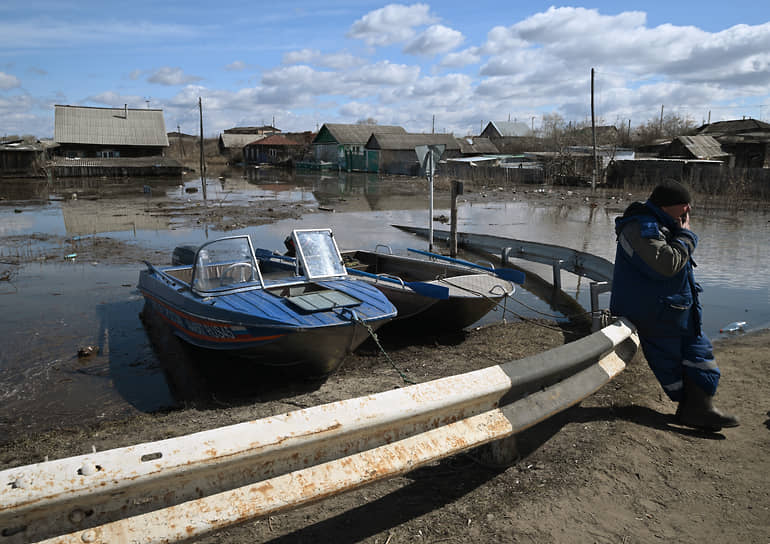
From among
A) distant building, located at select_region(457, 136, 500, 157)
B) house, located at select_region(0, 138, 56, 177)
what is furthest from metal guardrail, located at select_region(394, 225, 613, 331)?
distant building, located at select_region(457, 136, 500, 157)

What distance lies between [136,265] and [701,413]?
12.7 meters

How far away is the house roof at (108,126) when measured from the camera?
52.5 metres

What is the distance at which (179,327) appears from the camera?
7281 mm

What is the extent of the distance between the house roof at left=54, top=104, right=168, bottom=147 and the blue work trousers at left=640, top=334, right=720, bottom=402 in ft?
191

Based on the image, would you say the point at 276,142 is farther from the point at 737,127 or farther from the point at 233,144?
the point at 737,127

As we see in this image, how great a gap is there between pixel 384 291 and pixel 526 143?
68.3 meters

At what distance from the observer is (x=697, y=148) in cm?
3562

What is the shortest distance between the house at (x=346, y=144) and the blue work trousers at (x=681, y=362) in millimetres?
54037

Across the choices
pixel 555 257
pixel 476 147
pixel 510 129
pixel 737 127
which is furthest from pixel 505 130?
pixel 555 257

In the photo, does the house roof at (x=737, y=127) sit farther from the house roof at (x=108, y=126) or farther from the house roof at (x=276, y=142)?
the house roof at (x=276, y=142)

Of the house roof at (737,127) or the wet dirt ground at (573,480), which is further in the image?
the house roof at (737,127)

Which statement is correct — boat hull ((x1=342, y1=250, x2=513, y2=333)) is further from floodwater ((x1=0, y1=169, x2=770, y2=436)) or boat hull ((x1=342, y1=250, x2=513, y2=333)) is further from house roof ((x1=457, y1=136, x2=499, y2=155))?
house roof ((x1=457, y1=136, x2=499, y2=155))

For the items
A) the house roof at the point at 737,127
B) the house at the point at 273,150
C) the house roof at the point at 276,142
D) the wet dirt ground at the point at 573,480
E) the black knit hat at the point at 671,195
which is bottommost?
the wet dirt ground at the point at 573,480

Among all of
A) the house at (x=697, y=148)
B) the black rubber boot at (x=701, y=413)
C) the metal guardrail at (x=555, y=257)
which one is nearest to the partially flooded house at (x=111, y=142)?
the house at (x=697, y=148)
